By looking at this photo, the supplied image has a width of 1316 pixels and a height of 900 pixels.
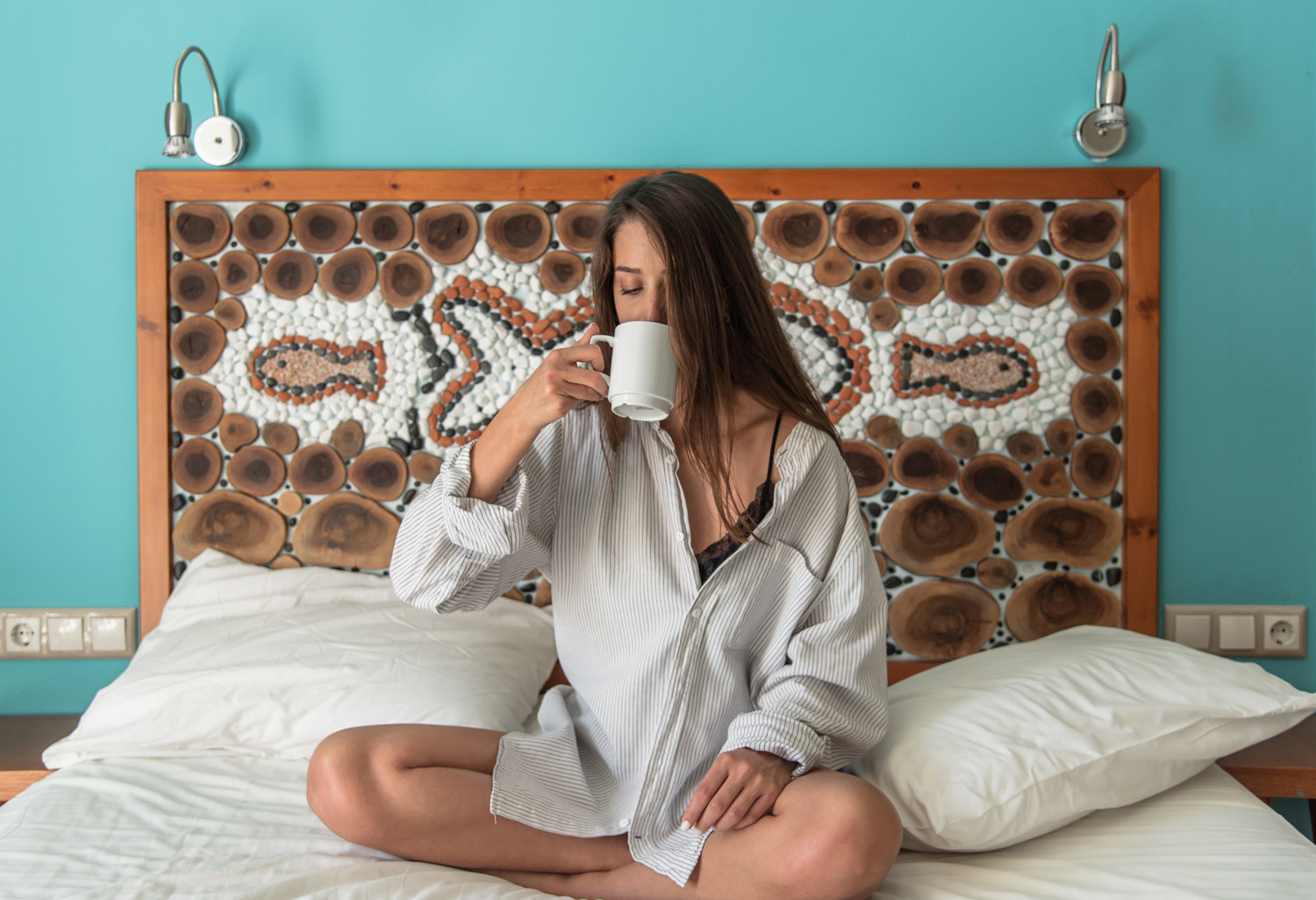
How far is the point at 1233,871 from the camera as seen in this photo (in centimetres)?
98

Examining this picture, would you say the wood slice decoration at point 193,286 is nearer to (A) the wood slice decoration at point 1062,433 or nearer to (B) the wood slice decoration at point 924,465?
(B) the wood slice decoration at point 924,465

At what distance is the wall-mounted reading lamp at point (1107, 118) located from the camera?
1654 mm

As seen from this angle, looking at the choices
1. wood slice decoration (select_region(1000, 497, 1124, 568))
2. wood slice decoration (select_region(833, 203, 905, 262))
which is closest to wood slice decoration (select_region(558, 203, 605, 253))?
wood slice decoration (select_region(833, 203, 905, 262))

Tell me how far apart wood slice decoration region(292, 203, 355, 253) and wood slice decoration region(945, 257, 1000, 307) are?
1.20 metres

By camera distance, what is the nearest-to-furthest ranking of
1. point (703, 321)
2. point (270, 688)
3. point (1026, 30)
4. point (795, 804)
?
point (795, 804) → point (703, 321) → point (270, 688) → point (1026, 30)

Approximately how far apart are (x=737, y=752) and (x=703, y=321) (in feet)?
1.72

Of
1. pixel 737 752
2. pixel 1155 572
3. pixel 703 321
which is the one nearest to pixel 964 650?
pixel 1155 572

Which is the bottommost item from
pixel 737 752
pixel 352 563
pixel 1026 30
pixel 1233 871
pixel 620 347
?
pixel 1233 871

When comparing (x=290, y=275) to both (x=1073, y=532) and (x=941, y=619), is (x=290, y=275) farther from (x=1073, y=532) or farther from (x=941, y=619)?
(x=1073, y=532)

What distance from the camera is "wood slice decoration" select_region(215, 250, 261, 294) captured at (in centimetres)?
176

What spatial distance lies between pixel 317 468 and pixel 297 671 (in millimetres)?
486

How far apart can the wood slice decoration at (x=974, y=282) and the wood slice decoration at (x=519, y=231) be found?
81 cm

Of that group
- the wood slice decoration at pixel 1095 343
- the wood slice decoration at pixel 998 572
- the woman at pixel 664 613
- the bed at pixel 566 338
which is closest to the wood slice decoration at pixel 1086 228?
the bed at pixel 566 338

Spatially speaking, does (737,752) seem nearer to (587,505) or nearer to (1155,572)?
(587,505)
